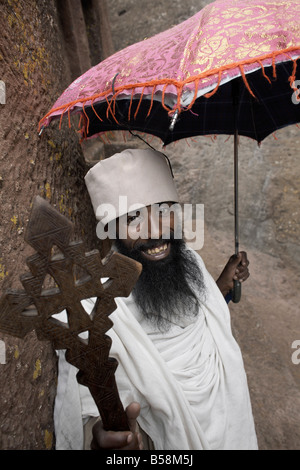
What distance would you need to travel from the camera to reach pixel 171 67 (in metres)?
1.18

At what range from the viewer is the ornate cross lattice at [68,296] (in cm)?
90

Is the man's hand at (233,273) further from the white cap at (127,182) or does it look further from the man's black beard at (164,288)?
the white cap at (127,182)

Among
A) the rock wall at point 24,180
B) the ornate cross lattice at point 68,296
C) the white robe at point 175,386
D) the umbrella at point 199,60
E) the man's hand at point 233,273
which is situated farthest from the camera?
the man's hand at point 233,273

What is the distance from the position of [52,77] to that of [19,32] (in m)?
0.39

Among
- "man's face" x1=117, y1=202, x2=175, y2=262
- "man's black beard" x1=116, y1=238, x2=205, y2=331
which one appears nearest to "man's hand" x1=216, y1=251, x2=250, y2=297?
"man's black beard" x1=116, y1=238, x2=205, y2=331

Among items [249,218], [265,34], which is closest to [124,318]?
[265,34]

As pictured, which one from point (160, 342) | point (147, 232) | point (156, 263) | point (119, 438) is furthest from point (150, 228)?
point (119, 438)

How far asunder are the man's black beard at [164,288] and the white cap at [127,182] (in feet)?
0.68

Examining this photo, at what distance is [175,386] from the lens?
5.03 ft

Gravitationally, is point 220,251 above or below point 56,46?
below

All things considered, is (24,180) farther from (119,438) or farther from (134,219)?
(119,438)

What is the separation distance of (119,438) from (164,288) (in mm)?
741

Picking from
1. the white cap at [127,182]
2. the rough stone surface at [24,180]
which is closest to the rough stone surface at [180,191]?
the rough stone surface at [24,180]

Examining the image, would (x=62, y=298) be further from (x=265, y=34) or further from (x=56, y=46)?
(x=56, y=46)
